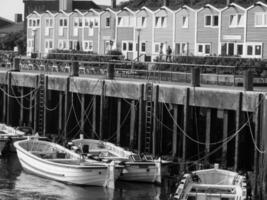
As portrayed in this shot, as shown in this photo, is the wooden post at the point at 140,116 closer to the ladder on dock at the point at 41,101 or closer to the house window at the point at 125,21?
the ladder on dock at the point at 41,101

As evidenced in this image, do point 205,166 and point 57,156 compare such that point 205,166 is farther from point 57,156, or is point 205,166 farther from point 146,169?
point 57,156

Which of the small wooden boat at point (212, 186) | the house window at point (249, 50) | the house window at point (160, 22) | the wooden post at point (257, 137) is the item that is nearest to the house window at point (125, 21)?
the house window at point (160, 22)

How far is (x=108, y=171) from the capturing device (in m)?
36.3

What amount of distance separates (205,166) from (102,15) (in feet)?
173

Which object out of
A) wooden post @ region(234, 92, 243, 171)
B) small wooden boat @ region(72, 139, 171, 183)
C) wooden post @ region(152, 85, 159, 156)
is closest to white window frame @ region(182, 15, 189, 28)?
wooden post @ region(152, 85, 159, 156)

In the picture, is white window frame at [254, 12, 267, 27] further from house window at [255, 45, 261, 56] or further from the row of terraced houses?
house window at [255, 45, 261, 56]

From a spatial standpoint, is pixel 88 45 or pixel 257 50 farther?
pixel 88 45

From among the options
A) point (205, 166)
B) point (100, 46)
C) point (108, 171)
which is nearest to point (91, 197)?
point (108, 171)

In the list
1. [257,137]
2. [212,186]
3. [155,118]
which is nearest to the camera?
[212,186]

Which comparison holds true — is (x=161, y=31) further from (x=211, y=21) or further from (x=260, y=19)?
(x=260, y=19)

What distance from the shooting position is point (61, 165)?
124 ft

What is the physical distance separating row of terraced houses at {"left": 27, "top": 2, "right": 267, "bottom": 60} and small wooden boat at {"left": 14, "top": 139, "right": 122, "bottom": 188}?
1094 inches

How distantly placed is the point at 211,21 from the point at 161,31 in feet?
22.0

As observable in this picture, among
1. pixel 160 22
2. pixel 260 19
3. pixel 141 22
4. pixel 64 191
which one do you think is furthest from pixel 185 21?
pixel 64 191
